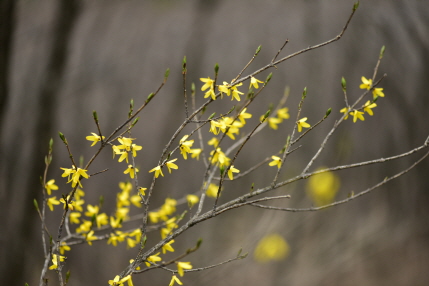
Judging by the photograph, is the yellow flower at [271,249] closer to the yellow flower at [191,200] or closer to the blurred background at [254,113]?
the blurred background at [254,113]

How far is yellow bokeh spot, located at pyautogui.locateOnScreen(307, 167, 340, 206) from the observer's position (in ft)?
8.03

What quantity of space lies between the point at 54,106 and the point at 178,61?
988mm

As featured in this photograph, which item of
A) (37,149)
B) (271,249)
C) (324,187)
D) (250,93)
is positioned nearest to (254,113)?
(324,187)

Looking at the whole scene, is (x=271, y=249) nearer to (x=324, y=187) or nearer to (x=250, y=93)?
(x=324, y=187)

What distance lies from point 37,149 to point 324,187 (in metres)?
1.98

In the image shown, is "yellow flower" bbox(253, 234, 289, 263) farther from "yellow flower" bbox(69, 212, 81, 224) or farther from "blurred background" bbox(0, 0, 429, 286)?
"yellow flower" bbox(69, 212, 81, 224)

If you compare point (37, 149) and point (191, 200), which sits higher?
point (191, 200)

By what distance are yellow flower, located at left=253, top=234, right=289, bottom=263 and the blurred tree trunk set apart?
1582mm

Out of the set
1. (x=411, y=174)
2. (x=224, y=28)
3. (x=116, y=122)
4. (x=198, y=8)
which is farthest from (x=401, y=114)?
(x=116, y=122)

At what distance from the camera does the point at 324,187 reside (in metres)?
2.48

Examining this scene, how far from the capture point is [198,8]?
2.52m

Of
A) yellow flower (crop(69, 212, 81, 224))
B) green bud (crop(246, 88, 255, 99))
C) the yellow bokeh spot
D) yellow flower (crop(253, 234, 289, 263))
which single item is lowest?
yellow flower (crop(253, 234, 289, 263))

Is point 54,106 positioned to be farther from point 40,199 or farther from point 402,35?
point 402,35

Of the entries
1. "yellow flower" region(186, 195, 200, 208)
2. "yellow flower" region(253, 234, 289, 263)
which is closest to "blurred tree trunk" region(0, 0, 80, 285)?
"yellow flower" region(186, 195, 200, 208)
